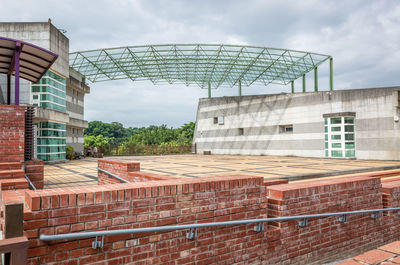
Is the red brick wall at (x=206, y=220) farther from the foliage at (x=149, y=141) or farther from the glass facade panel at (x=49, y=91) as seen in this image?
the foliage at (x=149, y=141)

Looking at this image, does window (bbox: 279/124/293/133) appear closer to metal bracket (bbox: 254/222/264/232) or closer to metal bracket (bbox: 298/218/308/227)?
metal bracket (bbox: 298/218/308/227)

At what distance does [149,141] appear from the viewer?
45312 mm

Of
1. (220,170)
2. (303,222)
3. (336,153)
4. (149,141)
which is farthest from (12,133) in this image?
(149,141)

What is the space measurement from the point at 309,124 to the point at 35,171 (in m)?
19.2

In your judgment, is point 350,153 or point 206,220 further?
point 350,153

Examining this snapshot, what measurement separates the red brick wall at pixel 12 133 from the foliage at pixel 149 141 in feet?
81.8

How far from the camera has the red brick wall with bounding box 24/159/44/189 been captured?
250 inches

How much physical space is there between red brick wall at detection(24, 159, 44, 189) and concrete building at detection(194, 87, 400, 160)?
1786 cm

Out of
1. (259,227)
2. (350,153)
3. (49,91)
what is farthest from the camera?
Result: (350,153)

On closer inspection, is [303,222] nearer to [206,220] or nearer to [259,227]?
[259,227]

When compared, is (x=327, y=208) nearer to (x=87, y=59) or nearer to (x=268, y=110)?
(x=268, y=110)

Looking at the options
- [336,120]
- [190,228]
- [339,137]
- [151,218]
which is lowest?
[190,228]

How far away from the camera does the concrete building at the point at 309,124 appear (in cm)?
1708

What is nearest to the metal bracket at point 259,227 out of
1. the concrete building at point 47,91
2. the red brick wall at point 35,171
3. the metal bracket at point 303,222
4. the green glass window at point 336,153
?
the metal bracket at point 303,222
